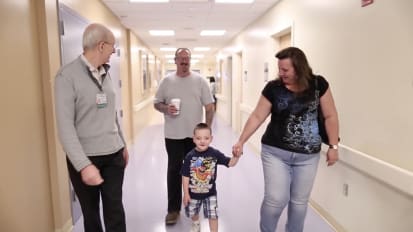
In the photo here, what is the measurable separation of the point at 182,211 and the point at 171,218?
0.31 metres

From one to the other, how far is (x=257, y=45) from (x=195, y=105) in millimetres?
3588

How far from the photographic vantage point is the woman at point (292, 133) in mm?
2104

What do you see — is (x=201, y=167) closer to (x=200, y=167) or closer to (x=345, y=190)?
(x=200, y=167)

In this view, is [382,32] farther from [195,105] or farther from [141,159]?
[141,159]

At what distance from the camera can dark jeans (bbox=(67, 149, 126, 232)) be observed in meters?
1.83

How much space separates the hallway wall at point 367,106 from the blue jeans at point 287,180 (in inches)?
19.2

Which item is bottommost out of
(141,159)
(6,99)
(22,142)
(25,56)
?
(141,159)

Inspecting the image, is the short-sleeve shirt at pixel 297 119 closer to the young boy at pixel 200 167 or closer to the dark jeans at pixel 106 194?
the young boy at pixel 200 167

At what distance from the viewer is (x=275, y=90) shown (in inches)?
86.5

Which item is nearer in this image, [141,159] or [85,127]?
[85,127]

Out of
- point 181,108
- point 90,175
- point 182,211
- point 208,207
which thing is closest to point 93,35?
point 90,175

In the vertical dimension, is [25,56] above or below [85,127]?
above

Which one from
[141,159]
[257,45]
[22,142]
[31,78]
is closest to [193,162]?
[22,142]

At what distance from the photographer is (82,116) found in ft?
5.60
